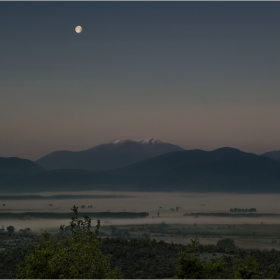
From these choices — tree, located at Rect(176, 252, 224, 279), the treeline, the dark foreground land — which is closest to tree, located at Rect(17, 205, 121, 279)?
tree, located at Rect(176, 252, 224, 279)

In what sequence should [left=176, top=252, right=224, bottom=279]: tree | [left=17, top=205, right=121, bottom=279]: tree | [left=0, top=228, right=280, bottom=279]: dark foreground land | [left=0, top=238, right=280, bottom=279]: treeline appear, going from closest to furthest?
[left=17, top=205, right=121, bottom=279]: tree < [left=176, top=252, right=224, bottom=279]: tree < [left=0, top=238, right=280, bottom=279]: treeline < [left=0, top=228, right=280, bottom=279]: dark foreground land

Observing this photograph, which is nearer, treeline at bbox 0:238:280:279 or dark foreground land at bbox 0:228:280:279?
treeline at bbox 0:238:280:279

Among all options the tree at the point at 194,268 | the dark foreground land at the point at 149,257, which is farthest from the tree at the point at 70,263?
the dark foreground land at the point at 149,257

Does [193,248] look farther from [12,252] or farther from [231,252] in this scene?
[12,252]

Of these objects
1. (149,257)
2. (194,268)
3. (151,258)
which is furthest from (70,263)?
(149,257)

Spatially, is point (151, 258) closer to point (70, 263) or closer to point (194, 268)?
point (194, 268)

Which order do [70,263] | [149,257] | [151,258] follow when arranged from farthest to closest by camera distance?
[149,257] → [151,258] → [70,263]

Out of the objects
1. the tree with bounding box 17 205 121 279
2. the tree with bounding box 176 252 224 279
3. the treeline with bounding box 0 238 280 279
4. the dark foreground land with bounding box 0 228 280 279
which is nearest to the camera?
the tree with bounding box 17 205 121 279

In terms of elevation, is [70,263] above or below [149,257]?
above

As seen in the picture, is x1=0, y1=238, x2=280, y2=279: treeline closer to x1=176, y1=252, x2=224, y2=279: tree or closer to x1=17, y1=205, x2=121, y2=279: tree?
x1=176, y1=252, x2=224, y2=279: tree

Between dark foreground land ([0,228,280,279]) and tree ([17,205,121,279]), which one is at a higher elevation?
tree ([17,205,121,279])

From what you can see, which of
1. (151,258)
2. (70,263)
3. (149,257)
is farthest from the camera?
(149,257)

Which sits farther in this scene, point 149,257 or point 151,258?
point 149,257

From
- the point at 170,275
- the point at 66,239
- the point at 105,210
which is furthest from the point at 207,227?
the point at 66,239
